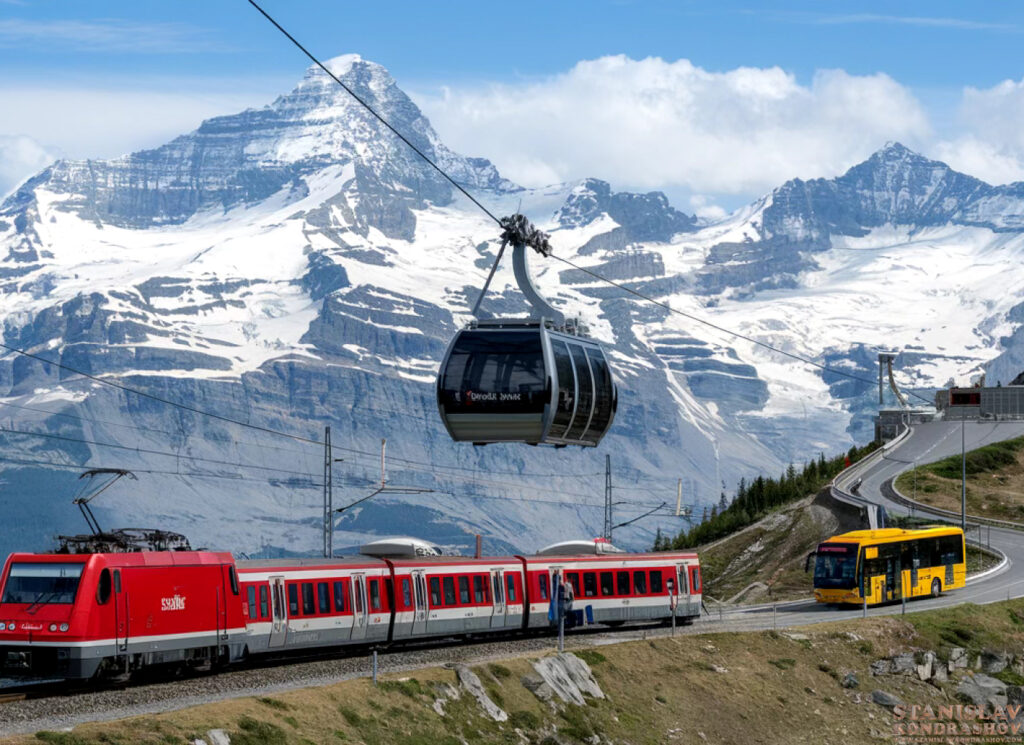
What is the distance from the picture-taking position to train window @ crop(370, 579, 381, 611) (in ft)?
199

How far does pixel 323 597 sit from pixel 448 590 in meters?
7.46

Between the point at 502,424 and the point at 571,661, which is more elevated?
the point at 502,424

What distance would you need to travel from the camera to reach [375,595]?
60.8 metres

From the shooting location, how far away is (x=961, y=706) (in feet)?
219

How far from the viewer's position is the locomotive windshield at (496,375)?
59.5m

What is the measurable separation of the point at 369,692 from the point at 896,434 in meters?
143

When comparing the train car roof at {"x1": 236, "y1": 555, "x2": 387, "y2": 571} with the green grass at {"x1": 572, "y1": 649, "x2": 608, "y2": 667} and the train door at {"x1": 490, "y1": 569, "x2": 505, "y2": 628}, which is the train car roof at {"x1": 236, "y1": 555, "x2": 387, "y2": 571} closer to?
the train door at {"x1": 490, "y1": 569, "x2": 505, "y2": 628}

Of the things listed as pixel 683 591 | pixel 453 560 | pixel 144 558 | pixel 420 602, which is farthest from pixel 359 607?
pixel 683 591

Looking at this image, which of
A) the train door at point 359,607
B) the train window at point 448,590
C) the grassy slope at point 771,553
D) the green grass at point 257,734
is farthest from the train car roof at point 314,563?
the grassy slope at point 771,553

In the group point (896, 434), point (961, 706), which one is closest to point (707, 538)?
point (896, 434)

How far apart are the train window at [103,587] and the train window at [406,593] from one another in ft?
50.4

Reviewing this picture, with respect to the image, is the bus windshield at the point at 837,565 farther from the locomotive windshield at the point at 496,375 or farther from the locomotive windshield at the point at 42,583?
the locomotive windshield at the point at 42,583

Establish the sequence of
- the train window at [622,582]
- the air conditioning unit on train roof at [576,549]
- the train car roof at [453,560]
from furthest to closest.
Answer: the air conditioning unit on train roof at [576,549] → the train window at [622,582] → the train car roof at [453,560]

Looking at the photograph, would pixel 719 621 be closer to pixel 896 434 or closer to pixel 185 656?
pixel 185 656
